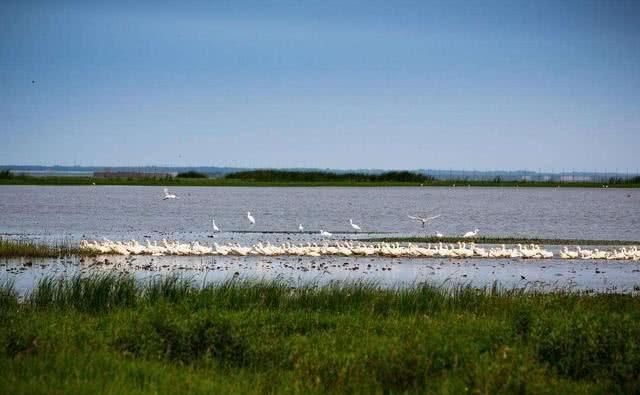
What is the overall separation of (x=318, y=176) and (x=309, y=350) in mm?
126806

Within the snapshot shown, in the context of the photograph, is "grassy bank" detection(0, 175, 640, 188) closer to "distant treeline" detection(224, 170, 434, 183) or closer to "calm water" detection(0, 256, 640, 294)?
"distant treeline" detection(224, 170, 434, 183)

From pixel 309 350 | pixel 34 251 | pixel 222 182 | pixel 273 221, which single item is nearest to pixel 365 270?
pixel 34 251

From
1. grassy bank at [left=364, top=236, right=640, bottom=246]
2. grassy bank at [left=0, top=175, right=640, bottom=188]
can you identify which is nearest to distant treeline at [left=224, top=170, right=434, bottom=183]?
grassy bank at [left=0, top=175, right=640, bottom=188]

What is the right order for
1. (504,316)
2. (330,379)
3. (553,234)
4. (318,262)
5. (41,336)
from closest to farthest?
(330,379) < (41,336) < (504,316) < (318,262) < (553,234)

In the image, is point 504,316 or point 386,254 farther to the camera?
point 386,254

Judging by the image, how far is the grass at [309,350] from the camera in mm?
12516

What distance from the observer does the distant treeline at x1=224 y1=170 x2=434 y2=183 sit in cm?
14000

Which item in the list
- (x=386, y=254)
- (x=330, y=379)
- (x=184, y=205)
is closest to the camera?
(x=330, y=379)

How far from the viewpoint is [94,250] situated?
108 feet

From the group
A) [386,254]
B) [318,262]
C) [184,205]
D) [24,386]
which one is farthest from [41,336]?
[184,205]

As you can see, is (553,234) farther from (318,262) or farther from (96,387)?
(96,387)

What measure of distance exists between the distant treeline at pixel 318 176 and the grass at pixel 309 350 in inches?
4769

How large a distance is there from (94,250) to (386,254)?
11.1m

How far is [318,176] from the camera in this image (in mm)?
140875
